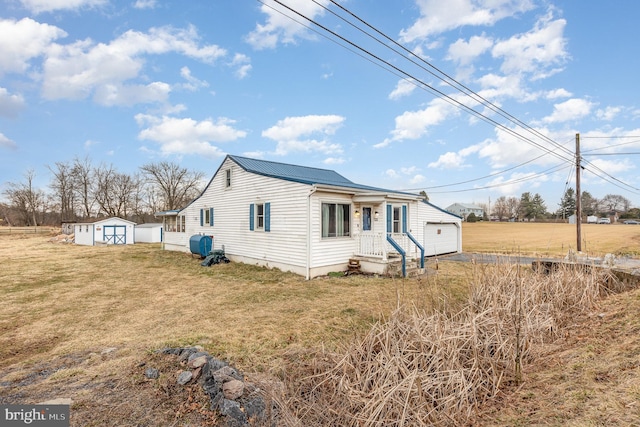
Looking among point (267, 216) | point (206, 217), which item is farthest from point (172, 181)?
point (267, 216)

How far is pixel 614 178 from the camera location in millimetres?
24703

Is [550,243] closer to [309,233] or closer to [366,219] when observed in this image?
[366,219]

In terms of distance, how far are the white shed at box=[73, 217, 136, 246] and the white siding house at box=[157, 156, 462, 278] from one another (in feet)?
46.6

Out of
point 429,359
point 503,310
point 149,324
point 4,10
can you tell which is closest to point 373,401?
point 429,359

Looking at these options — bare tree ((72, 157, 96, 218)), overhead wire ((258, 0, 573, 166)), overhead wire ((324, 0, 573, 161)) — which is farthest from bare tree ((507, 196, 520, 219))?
bare tree ((72, 157, 96, 218))

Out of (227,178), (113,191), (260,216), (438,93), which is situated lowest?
(260,216)

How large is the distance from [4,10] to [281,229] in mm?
11796

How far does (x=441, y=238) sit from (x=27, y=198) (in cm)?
5615

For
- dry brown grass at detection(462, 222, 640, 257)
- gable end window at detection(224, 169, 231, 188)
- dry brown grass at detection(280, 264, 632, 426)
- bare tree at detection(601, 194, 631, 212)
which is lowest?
dry brown grass at detection(462, 222, 640, 257)

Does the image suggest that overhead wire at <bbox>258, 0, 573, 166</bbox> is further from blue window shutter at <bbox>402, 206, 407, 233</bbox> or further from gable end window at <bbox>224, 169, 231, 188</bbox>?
gable end window at <bbox>224, 169, 231, 188</bbox>

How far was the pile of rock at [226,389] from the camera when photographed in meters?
2.93

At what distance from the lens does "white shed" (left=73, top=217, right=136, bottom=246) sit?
79.9 feet

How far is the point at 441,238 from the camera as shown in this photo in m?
18.6

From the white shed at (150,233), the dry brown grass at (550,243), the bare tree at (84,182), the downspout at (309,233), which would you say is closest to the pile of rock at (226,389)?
the downspout at (309,233)
